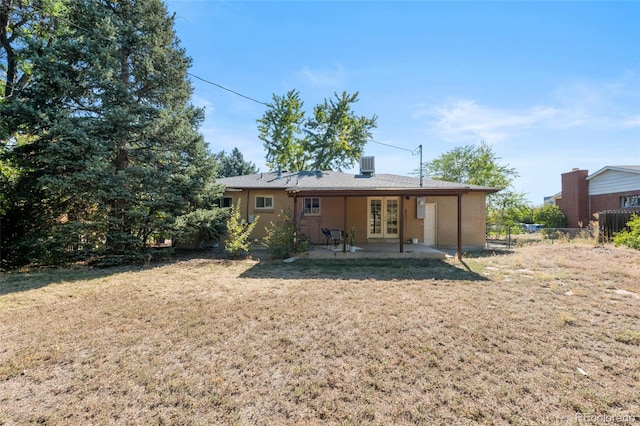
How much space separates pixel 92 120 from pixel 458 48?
12.2m

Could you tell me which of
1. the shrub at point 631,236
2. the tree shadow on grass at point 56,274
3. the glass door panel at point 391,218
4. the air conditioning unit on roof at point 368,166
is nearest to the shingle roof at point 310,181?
the air conditioning unit on roof at point 368,166

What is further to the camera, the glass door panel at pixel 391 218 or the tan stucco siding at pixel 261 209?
the tan stucco siding at pixel 261 209

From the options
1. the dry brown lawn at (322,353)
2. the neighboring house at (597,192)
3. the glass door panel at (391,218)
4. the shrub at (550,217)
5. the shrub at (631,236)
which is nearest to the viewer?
the dry brown lawn at (322,353)

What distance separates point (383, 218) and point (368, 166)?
12.0 feet

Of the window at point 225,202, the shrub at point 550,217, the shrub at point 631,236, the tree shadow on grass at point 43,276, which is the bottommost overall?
the tree shadow on grass at point 43,276

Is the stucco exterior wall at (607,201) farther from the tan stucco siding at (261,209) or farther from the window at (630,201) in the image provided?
the tan stucco siding at (261,209)

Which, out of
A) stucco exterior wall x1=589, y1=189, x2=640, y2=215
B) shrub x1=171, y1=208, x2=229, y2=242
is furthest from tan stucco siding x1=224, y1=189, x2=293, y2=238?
stucco exterior wall x1=589, y1=189, x2=640, y2=215

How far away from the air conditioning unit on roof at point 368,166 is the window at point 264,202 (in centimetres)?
512

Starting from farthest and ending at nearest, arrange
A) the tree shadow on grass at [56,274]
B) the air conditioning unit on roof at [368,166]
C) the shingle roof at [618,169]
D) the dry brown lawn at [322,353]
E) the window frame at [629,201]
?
the shingle roof at [618,169] < the window frame at [629,201] < the air conditioning unit on roof at [368,166] < the tree shadow on grass at [56,274] < the dry brown lawn at [322,353]

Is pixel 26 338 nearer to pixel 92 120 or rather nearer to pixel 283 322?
pixel 283 322

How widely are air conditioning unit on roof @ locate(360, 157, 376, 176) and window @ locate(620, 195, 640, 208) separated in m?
15.7

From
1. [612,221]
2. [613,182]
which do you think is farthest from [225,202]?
[613,182]

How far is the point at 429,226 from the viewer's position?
12.5 metres

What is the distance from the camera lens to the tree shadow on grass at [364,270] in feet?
22.5
